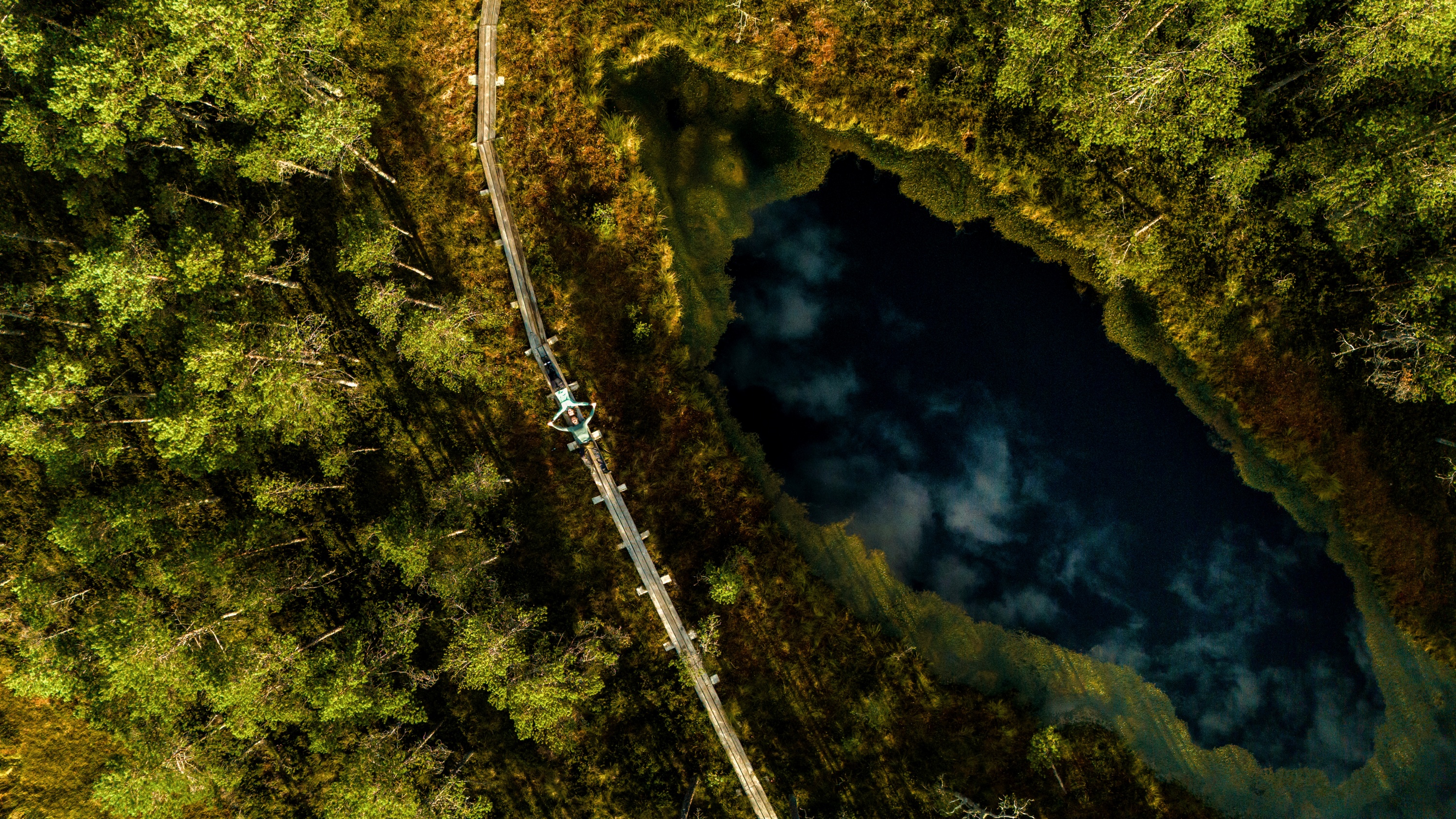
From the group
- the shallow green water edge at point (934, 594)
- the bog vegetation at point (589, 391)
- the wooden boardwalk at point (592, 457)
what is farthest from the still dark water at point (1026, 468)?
the wooden boardwalk at point (592, 457)

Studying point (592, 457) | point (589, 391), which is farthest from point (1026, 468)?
point (589, 391)

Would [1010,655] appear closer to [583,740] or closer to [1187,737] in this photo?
[1187,737]

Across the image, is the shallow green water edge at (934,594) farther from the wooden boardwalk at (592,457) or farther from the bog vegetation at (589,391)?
the wooden boardwalk at (592,457)

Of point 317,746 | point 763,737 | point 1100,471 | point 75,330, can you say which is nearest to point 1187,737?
point 1100,471

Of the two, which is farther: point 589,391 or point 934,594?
point 934,594

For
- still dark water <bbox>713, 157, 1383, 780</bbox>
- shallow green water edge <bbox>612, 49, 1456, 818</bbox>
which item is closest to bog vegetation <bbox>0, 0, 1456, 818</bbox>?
shallow green water edge <bbox>612, 49, 1456, 818</bbox>

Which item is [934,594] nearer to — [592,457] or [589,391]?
[592,457]

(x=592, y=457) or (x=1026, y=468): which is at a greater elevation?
(x=592, y=457)

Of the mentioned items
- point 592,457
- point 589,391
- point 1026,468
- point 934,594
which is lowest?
point 934,594
